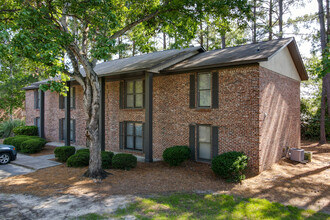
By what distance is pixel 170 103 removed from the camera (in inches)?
500

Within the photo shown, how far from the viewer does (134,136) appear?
14.5 m

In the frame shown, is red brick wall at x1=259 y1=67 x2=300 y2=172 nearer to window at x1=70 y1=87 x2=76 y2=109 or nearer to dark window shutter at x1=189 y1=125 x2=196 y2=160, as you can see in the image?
dark window shutter at x1=189 y1=125 x2=196 y2=160

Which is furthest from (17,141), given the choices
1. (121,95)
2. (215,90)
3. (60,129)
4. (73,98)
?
(215,90)

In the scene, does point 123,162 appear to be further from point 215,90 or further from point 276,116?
point 276,116

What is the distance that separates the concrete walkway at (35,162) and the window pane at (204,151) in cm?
758

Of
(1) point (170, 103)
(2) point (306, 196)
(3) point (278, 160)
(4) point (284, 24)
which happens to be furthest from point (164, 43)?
(2) point (306, 196)

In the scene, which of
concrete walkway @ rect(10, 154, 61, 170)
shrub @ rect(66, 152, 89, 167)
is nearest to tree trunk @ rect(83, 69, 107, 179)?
shrub @ rect(66, 152, 89, 167)

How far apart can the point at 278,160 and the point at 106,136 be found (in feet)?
34.7

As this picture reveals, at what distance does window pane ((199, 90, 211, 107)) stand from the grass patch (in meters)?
5.27

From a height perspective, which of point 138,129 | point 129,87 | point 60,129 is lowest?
point 60,129

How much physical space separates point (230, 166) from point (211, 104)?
3466mm

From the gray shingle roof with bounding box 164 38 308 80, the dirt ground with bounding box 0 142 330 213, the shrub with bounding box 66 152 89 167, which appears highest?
the gray shingle roof with bounding box 164 38 308 80

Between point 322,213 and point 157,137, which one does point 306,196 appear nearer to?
point 322,213

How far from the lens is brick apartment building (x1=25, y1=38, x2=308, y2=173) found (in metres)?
10.2
